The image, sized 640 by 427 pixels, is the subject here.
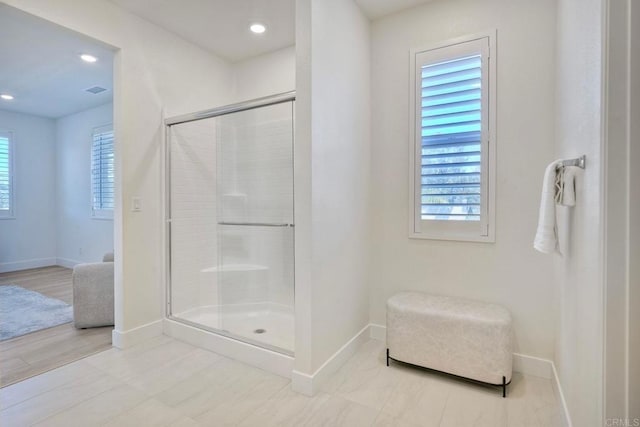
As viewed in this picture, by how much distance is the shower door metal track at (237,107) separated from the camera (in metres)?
2.08

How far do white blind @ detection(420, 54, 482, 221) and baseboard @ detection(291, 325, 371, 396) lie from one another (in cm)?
113

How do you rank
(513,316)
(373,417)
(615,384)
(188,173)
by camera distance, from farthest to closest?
(188,173)
(513,316)
(373,417)
(615,384)

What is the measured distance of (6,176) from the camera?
5.18 meters

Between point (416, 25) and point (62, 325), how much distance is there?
4061mm

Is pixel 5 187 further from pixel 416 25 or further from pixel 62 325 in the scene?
pixel 416 25

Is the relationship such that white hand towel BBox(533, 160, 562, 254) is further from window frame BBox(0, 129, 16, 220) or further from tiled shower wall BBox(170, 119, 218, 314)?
window frame BBox(0, 129, 16, 220)

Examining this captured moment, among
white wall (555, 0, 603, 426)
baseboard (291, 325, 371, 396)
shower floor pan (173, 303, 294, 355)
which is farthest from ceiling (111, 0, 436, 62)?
baseboard (291, 325, 371, 396)

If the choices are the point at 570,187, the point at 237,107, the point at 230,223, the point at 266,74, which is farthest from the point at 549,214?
the point at 266,74

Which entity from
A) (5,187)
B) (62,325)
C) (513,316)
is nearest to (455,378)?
(513,316)

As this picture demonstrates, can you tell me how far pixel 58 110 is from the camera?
514 centimetres

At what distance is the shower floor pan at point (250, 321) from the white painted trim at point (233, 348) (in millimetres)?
52

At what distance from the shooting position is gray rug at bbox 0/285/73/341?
288 cm

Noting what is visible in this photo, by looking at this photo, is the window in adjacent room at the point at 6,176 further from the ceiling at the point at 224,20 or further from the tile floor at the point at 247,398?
the tile floor at the point at 247,398

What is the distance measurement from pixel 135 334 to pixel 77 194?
158 inches
